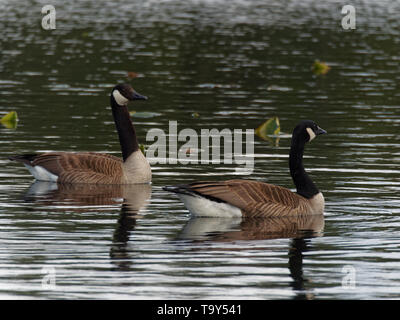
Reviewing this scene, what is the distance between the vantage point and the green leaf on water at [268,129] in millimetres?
26828

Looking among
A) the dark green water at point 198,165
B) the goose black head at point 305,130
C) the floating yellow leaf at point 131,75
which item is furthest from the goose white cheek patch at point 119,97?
the floating yellow leaf at point 131,75

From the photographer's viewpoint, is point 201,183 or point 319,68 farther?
point 319,68

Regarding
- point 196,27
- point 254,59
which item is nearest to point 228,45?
point 254,59

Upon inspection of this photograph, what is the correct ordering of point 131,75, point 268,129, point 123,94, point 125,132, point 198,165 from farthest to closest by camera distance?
point 131,75
point 268,129
point 198,165
point 123,94
point 125,132

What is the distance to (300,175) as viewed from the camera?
18.0 m

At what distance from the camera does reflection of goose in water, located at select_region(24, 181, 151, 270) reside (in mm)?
17094

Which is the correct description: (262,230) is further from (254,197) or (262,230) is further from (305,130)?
(305,130)

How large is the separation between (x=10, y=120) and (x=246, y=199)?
12.9 metres

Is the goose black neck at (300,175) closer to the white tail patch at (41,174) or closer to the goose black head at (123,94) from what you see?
the goose black head at (123,94)

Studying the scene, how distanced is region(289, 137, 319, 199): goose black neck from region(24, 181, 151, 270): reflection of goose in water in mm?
2958

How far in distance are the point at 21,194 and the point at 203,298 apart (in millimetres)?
8215

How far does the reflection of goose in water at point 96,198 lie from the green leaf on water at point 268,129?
674 centimetres

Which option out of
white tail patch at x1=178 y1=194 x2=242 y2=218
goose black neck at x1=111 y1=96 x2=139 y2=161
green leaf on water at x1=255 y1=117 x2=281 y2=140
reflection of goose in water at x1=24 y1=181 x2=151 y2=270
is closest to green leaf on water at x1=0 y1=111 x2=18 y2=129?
goose black neck at x1=111 y1=96 x2=139 y2=161

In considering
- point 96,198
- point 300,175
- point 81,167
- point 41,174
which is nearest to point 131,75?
point 41,174
